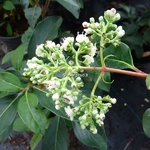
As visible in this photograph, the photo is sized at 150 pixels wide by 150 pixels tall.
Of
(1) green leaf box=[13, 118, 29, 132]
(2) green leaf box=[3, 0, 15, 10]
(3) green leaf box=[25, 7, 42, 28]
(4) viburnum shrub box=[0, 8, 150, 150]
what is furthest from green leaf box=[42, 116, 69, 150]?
(2) green leaf box=[3, 0, 15, 10]

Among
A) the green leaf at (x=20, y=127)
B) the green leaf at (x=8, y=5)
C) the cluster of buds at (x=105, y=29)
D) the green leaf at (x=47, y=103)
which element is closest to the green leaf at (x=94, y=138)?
the green leaf at (x=47, y=103)

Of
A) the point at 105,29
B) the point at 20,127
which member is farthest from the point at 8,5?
the point at 105,29

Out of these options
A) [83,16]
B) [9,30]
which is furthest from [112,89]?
[9,30]

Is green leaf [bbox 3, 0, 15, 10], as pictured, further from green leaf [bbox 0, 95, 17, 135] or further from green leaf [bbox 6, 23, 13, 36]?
green leaf [bbox 0, 95, 17, 135]

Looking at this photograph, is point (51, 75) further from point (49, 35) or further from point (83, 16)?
point (83, 16)

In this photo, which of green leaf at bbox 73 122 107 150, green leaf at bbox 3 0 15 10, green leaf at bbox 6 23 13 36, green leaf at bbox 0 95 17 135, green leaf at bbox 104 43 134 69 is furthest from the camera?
green leaf at bbox 6 23 13 36

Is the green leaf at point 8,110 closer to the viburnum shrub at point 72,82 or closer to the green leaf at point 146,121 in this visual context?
the viburnum shrub at point 72,82
